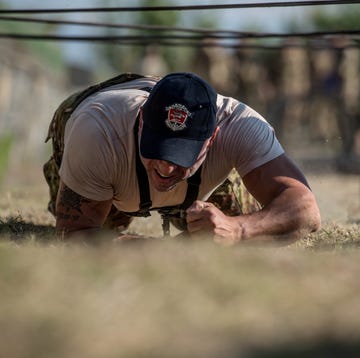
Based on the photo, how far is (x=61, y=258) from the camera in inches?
137

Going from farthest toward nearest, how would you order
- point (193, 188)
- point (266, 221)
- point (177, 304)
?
point (193, 188), point (266, 221), point (177, 304)

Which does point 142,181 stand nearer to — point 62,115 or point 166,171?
point 166,171

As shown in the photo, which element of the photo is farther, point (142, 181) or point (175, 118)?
point (142, 181)

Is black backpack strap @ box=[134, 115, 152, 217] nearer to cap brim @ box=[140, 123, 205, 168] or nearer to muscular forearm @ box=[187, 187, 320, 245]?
cap brim @ box=[140, 123, 205, 168]

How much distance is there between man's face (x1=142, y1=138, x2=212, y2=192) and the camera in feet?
14.2

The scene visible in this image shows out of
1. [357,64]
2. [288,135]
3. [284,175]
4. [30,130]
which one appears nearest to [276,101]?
[288,135]

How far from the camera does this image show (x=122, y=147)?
467 cm

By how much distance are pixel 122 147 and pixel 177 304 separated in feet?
6.23

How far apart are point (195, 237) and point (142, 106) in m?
0.73

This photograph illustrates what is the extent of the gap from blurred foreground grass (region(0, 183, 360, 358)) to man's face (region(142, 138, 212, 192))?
0.65 meters

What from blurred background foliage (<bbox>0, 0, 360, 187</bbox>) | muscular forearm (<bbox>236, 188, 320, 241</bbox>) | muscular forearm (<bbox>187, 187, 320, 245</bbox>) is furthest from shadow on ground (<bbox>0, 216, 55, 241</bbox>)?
blurred background foliage (<bbox>0, 0, 360, 187</bbox>)

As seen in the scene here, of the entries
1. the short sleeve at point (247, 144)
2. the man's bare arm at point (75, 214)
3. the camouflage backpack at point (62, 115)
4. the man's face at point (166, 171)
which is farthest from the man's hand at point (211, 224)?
the camouflage backpack at point (62, 115)

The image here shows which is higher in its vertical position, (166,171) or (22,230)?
(166,171)

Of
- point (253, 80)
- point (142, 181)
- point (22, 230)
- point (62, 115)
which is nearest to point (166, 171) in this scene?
point (142, 181)
